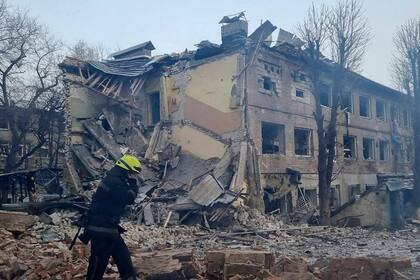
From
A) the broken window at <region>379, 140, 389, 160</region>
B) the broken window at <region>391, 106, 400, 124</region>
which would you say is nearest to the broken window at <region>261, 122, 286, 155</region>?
the broken window at <region>379, 140, 389, 160</region>

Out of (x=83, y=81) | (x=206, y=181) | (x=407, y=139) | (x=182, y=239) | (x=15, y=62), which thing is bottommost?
(x=182, y=239)

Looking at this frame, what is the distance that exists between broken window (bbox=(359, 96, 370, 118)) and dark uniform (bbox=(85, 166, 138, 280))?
23.9 m

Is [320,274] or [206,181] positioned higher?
[206,181]

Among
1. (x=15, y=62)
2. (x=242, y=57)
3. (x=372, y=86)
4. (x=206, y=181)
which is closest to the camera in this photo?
(x=206, y=181)

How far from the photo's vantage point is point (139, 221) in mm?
14055

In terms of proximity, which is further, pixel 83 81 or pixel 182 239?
pixel 83 81

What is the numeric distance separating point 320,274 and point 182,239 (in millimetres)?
6690

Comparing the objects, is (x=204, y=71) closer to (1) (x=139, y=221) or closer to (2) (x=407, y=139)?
(1) (x=139, y=221)

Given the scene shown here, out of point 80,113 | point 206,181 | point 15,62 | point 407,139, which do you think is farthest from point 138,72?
point 407,139

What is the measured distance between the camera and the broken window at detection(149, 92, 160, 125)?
2023 cm

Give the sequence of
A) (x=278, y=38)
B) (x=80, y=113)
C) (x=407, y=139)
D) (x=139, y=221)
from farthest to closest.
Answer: (x=407, y=139)
(x=278, y=38)
(x=80, y=113)
(x=139, y=221)

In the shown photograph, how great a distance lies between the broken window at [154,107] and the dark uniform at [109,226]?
48.9 ft

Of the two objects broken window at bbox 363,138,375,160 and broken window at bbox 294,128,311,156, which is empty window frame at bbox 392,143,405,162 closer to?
broken window at bbox 363,138,375,160

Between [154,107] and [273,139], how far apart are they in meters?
6.05
